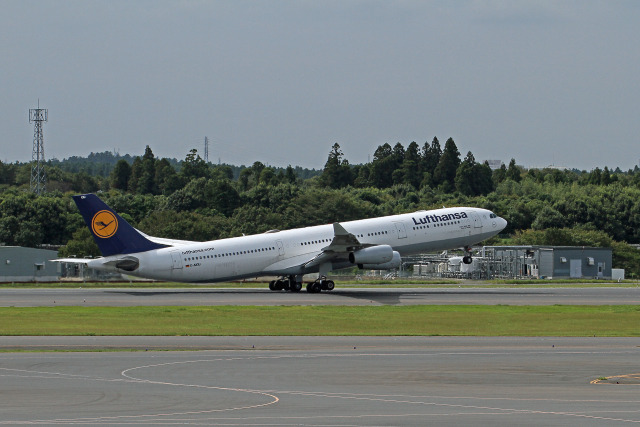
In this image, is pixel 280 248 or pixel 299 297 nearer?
pixel 299 297

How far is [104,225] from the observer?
210 feet

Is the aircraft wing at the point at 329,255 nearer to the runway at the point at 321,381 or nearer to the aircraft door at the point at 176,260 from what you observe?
the aircraft door at the point at 176,260

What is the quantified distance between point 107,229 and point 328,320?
70.9 ft

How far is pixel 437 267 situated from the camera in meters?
111

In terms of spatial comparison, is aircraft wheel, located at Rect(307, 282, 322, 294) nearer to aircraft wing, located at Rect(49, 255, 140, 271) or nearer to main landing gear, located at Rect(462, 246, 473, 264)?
aircraft wing, located at Rect(49, 255, 140, 271)

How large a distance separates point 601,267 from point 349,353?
76833mm

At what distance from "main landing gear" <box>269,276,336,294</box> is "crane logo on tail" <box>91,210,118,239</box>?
42.9 feet

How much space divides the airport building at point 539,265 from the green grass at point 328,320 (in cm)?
4659

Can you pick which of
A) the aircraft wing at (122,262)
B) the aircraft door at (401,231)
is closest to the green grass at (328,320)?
the aircraft wing at (122,262)

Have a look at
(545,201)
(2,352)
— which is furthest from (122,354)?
(545,201)

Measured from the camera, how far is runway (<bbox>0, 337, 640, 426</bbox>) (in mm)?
21109

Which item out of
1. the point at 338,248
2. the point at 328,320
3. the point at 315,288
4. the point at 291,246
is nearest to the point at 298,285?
the point at 315,288

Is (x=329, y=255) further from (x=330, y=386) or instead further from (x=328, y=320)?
(x=330, y=386)

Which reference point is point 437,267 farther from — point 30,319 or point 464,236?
point 30,319
